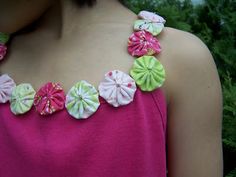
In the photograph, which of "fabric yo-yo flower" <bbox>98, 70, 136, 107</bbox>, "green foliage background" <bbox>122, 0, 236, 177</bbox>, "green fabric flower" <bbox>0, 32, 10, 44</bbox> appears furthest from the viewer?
"green foliage background" <bbox>122, 0, 236, 177</bbox>

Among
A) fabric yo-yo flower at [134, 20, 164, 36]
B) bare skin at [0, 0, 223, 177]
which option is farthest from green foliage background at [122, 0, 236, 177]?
fabric yo-yo flower at [134, 20, 164, 36]

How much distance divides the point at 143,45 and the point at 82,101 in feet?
0.59

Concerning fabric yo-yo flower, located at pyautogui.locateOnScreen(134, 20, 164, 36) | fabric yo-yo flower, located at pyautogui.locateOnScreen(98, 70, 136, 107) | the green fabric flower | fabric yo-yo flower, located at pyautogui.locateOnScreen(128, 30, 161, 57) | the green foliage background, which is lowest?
the green foliage background

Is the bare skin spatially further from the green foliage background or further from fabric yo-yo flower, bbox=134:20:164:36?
the green foliage background

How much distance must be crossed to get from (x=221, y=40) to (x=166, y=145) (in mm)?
1110

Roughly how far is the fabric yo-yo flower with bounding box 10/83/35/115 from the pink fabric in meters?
0.02

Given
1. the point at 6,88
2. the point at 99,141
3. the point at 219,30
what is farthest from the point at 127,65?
the point at 219,30

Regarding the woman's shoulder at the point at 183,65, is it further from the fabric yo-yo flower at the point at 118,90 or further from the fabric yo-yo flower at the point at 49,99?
the fabric yo-yo flower at the point at 49,99

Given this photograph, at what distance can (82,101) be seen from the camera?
3.65 feet

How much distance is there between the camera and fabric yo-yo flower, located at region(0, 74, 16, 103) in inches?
47.4

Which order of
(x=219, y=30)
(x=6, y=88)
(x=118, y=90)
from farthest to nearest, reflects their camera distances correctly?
1. (x=219, y=30)
2. (x=6, y=88)
3. (x=118, y=90)

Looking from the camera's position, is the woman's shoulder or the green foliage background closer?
the woman's shoulder

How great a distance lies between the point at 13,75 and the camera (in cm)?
124

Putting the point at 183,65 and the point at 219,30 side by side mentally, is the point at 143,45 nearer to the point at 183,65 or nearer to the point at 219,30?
the point at 183,65
